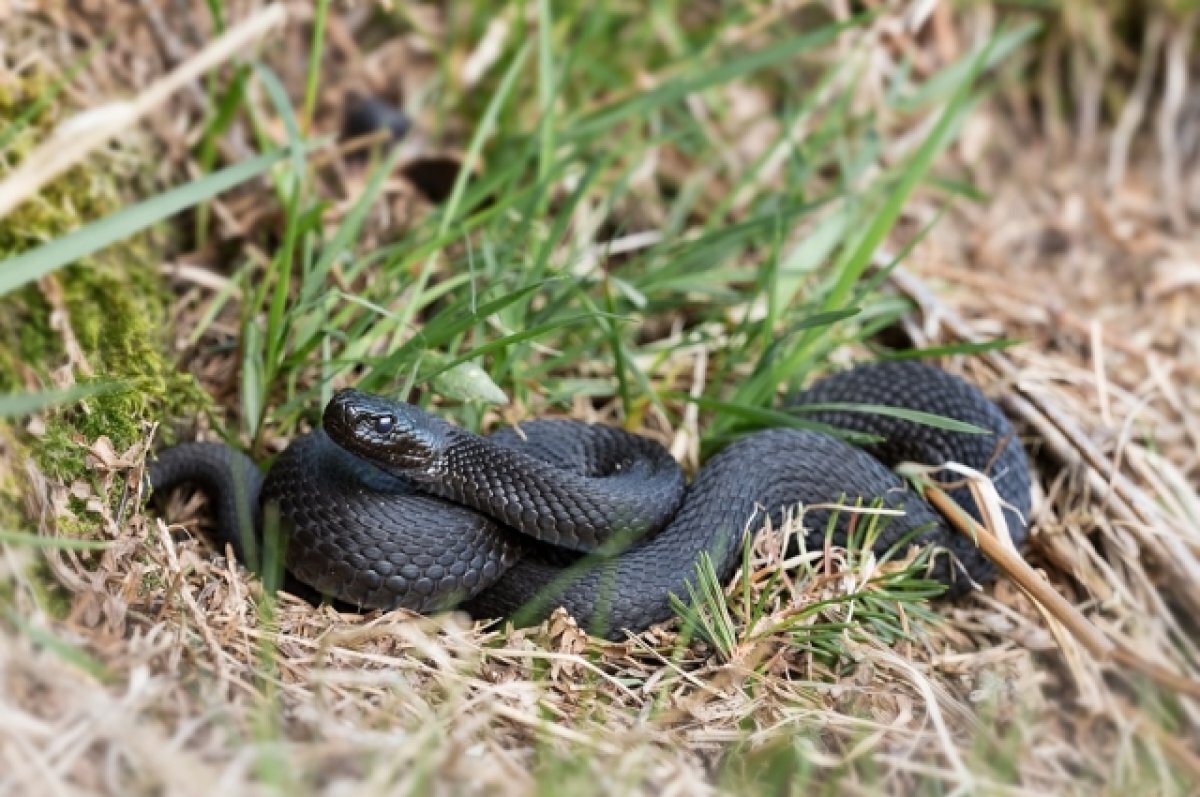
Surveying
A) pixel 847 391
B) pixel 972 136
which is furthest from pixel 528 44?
pixel 972 136

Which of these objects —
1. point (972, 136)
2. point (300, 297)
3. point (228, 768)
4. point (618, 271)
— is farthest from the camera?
point (972, 136)

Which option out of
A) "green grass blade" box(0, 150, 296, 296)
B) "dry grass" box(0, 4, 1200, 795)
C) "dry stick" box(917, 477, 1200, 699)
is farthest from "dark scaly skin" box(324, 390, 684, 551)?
"dry stick" box(917, 477, 1200, 699)

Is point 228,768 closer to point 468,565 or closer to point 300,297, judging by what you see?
point 468,565

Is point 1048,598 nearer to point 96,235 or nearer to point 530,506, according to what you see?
point 530,506

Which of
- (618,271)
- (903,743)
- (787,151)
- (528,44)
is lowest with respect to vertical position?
(903,743)

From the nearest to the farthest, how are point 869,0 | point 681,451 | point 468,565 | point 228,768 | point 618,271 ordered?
point 228,768 < point 468,565 < point 681,451 < point 618,271 < point 869,0

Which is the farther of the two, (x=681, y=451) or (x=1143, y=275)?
(x=1143, y=275)

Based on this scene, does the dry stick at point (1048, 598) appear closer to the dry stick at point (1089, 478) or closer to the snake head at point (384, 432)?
the dry stick at point (1089, 478)
